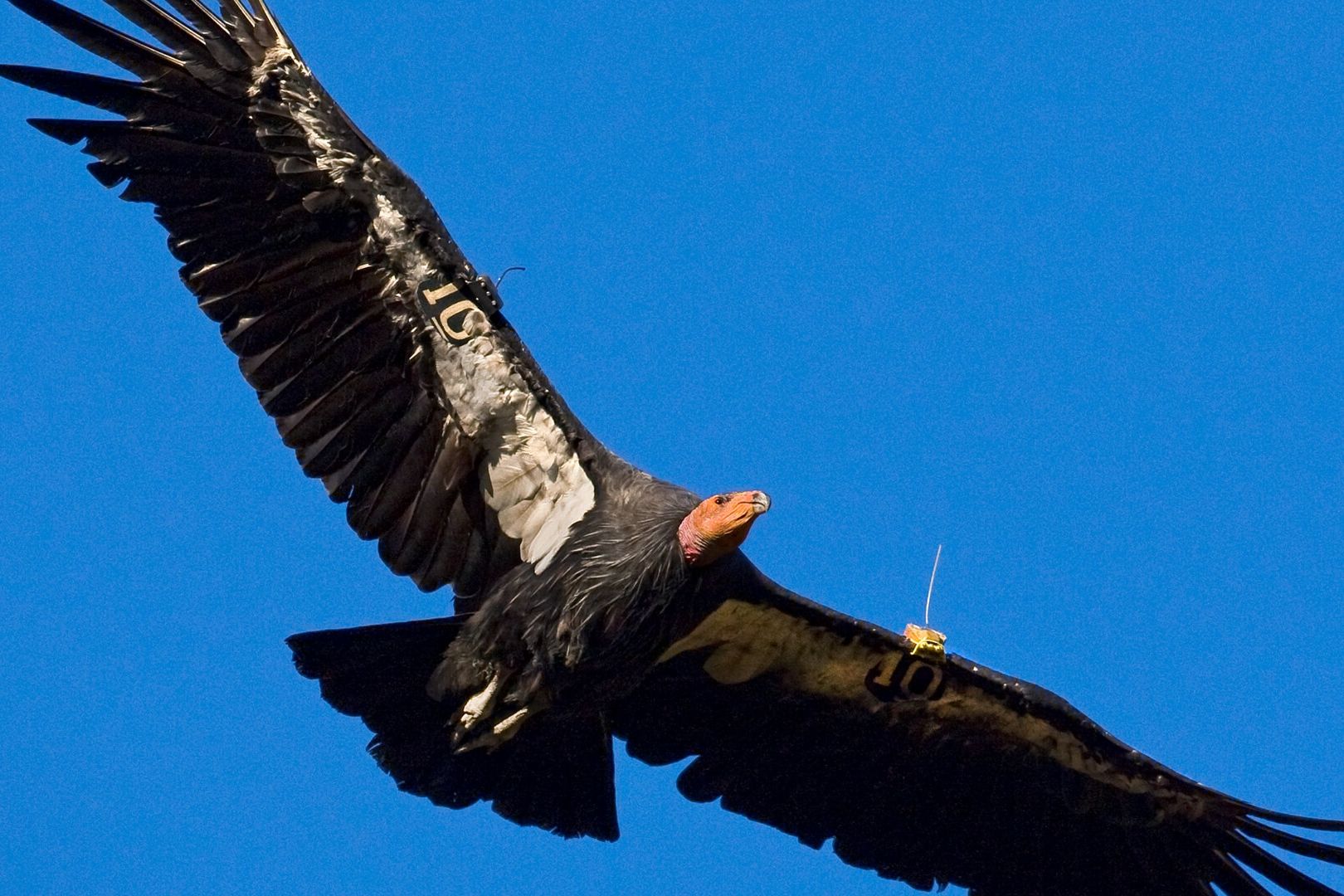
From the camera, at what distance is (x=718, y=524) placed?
12.9m

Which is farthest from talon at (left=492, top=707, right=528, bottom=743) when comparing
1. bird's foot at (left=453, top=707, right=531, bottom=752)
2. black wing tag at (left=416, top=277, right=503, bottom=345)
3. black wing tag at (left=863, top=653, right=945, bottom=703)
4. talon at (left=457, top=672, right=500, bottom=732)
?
black wing tag at (left=863, top=653, right=945, bottom=703)

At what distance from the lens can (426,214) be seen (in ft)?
43.5

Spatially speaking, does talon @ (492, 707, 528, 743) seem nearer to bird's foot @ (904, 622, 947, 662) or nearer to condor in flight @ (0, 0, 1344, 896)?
condor in flight @ (0, 0, 1344, 896)

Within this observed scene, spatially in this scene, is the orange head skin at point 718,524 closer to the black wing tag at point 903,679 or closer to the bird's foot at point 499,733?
the bird's foot at point 499,733

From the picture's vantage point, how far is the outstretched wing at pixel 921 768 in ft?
46.4

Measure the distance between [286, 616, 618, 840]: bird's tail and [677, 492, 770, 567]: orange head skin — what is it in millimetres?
1130

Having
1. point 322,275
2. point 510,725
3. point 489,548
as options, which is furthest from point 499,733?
point 322,275

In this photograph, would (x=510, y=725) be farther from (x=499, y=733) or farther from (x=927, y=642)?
(x=927, y=642)

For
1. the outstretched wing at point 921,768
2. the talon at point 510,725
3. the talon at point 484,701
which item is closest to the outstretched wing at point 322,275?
the talon at point 484,701

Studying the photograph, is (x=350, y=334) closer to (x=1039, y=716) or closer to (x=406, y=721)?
(x=406, y=721)

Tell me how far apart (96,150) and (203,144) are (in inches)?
19.7

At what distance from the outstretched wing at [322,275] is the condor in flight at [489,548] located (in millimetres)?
12

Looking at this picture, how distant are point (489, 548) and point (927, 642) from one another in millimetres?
2199

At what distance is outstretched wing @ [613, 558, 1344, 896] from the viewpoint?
46.4 ft
